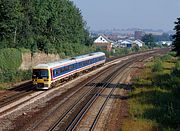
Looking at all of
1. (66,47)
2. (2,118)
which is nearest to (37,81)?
(2,118)

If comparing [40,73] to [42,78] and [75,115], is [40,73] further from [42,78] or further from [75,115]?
[75,115]

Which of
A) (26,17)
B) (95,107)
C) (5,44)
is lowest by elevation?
(95,107)

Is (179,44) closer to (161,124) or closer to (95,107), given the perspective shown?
(95,107)

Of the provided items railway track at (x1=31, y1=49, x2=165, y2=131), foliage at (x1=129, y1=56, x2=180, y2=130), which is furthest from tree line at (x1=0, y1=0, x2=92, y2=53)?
foliage at (x1=129, y1=56, x2=180, y2=130)

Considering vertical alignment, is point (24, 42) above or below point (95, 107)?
above

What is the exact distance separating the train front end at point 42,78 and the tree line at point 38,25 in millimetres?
11977

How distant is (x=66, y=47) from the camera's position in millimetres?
74625

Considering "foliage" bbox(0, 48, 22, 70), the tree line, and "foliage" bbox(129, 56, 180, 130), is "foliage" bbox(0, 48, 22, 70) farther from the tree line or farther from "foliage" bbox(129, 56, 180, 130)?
"foliage" bbox(129, 56, 180, 130)

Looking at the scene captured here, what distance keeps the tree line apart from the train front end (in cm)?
1198

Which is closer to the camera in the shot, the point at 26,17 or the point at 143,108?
the point at 143,108

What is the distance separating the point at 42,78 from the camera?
3766 centimetres

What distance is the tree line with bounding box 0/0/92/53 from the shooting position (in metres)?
48.0

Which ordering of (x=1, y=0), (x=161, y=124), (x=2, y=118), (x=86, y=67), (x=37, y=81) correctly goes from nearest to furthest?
1. (x=161, y=124)
2. (x=2, y=118)
3. (x=37, y=81)
4. (x=1, y=0)
5. (x=86, y=67)

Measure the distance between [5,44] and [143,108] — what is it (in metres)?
26.4
